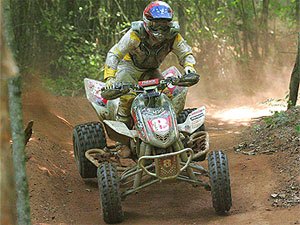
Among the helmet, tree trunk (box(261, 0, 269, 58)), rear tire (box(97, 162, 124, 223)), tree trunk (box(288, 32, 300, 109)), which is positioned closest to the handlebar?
the helmet

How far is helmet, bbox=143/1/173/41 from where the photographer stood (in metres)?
6.39

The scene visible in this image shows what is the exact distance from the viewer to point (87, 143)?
7.37 metres

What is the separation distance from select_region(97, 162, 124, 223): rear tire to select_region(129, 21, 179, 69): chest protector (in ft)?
5.76

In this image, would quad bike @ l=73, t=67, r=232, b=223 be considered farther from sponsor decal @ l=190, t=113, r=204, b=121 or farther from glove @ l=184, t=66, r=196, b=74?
glove @ l=184, t=66, r=196, b=74

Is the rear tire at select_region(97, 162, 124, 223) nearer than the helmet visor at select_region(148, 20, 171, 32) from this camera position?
Yes

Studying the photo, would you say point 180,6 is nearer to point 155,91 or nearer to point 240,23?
point 240,23

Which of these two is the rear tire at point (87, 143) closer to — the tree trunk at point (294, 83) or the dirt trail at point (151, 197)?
the dirt trail at point (151, 197)

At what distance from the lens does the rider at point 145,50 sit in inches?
255

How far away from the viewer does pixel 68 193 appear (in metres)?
7.14

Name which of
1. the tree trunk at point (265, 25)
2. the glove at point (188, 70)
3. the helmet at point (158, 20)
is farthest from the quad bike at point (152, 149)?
the tree trunk at point (265, 25)

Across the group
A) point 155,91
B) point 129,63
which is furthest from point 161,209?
point 129,63

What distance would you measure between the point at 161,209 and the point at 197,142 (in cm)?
98

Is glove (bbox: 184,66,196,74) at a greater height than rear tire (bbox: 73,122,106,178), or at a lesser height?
greater

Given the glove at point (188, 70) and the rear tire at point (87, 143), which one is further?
the rear tire at point (87, 143)
